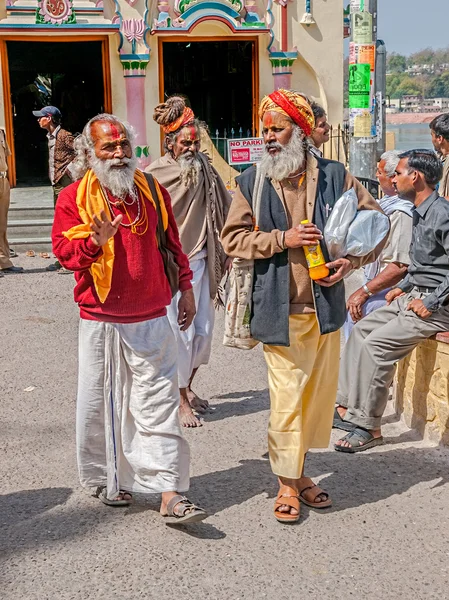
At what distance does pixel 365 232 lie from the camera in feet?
13.7

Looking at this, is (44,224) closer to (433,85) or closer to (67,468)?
(67,468)

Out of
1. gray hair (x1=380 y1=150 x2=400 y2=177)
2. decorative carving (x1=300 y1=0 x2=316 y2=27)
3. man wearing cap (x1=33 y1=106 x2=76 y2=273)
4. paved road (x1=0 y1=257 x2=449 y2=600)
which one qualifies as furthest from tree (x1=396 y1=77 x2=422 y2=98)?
paved road (x1=0 y1=257 x2=449 y2=600)

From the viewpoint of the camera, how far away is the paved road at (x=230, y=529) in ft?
11.9

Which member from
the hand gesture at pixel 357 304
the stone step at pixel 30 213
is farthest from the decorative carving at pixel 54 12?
the hand gesture at pixel 357 304

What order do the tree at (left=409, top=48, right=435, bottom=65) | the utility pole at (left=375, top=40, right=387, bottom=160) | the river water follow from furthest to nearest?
the tree at (left=409, top=48, right=435, bottom=65), the river water, the utility pole at (left=375, top=40, right=387, bottom=160)

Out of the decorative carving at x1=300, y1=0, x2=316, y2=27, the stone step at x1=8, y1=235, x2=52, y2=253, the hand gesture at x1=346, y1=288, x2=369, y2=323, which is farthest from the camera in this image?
the decorative carving at x1=300, y1=0, x2=316, y2=27

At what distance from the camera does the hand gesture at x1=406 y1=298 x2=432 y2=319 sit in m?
4.84

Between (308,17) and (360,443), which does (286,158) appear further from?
(308,17)

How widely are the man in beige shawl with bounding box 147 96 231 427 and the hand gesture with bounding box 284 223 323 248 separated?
1.63m

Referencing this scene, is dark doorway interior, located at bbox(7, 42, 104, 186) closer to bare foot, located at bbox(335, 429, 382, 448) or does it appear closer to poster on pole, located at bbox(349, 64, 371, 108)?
poster on pole, located at bbox(349, 64, 371, 108)

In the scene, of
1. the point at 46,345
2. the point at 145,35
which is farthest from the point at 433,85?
the point at 46,345

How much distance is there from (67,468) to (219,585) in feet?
5.34

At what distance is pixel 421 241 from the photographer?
4949mm

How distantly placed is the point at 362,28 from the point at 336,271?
7.24 meters
